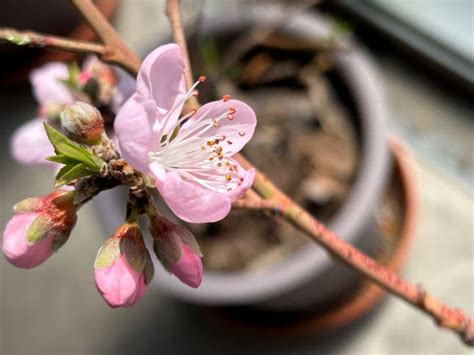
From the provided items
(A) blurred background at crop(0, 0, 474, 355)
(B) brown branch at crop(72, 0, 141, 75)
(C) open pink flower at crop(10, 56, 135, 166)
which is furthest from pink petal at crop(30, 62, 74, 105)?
(A) blurred background at crop(0, 0, 474, 355)

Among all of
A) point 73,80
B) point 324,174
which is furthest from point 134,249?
point 324,174

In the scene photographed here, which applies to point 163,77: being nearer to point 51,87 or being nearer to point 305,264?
point 51,87

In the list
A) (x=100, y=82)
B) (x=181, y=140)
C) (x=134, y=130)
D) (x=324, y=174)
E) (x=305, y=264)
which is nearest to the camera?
(x=134, y=130)

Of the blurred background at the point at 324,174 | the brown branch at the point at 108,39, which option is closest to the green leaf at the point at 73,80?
the brown branch at the point at 108,39

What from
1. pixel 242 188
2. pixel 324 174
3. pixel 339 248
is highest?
pixel 242 188

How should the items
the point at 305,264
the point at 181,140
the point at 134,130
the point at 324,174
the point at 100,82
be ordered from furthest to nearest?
the point at 324,174 → the point at 305,264 → the point at 100,82 → the point at 181,140 → the point at 134,130
